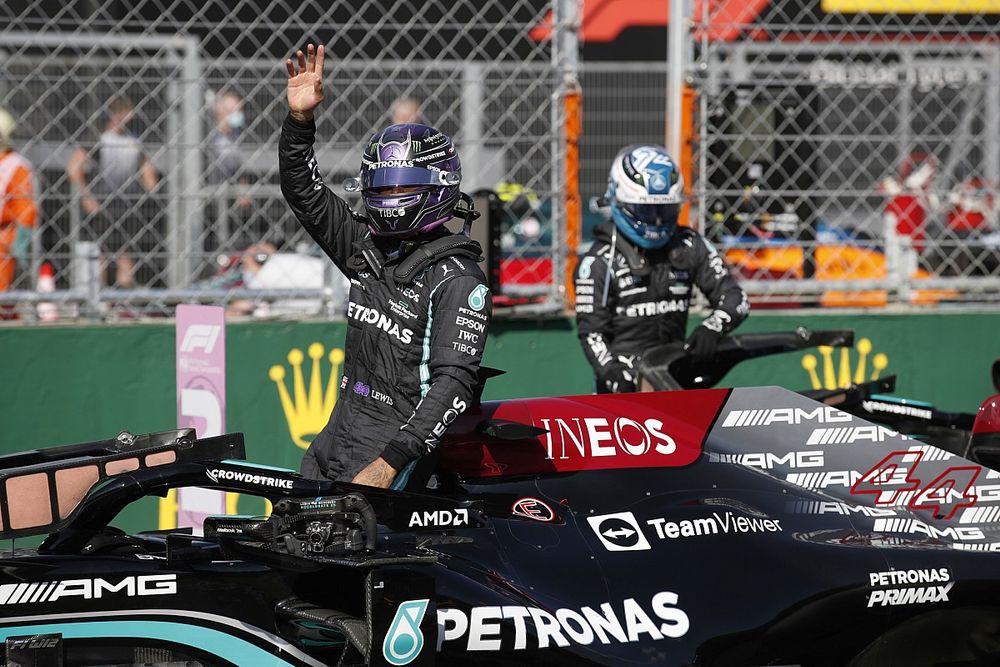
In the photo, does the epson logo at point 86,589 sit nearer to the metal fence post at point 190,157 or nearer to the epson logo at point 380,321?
the epson logo at point 380,321

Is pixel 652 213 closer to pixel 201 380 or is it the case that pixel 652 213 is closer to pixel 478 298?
pixel 201 380

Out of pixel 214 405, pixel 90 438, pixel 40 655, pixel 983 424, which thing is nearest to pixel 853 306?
pixel 983 424

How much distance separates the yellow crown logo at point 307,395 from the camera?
7.04 meters

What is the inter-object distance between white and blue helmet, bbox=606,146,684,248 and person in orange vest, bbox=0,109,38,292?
3.18 m

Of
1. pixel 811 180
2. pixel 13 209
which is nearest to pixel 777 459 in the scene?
pixel 811 180

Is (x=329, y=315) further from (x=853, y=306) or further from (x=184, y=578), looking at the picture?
(x=184, y=578)

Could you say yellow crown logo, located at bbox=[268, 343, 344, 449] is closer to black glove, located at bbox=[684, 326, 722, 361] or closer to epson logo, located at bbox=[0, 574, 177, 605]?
black glove, located at bbox=[684, 326, 722, 361]

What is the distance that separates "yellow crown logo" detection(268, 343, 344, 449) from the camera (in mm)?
7043

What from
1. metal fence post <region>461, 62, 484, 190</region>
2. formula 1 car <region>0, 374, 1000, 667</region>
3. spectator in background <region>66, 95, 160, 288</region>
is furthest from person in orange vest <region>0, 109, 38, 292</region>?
formula 1 car <region>0, 374, 1000, 667</region>

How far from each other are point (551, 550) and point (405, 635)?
0.65 m

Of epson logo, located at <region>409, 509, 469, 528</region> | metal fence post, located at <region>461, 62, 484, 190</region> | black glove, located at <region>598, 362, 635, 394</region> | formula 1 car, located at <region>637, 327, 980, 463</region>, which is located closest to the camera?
epson logo, located at <region>409, 509, 469, 528</region>

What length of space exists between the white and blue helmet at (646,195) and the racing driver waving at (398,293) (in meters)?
2.24

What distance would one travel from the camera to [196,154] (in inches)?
285

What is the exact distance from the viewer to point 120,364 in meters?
7.01
